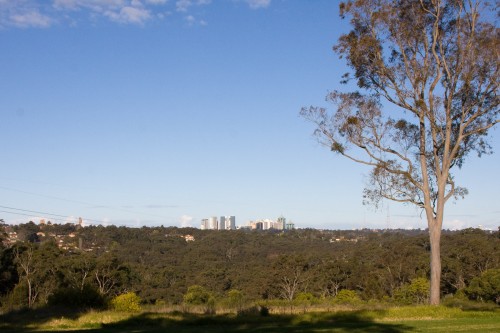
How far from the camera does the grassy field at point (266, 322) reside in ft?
47.1

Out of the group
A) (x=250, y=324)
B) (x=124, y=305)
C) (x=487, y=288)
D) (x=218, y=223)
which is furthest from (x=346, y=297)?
(x=218, y=223)

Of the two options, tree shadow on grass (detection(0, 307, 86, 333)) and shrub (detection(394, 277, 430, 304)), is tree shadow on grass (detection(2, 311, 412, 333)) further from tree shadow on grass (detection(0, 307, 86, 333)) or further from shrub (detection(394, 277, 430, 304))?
shrub (detection(394, 277, 430, 304))

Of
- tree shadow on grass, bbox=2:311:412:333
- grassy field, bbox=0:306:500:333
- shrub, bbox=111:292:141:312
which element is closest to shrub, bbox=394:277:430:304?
shrub, bbox=111:292:141:312

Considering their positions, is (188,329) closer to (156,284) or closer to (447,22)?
(447,22)

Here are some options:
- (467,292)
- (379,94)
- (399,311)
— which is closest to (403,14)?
(379,94)

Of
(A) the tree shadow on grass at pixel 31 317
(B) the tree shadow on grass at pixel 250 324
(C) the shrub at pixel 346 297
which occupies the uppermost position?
(B) the tree shadow on grass at pixel 250 324

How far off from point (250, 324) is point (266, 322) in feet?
2.08

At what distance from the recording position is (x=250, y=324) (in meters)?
16.0

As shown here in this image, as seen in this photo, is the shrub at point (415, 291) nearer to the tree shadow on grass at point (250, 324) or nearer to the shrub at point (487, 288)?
the shrub at point (487, 288)

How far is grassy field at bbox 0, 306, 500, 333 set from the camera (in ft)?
47.1

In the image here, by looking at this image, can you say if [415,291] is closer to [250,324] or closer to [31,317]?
[250,324]

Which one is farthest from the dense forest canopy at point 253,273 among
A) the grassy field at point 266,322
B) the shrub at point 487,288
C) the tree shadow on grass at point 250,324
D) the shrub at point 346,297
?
the tree shadow on grass at point 250,324

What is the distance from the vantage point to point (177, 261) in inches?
3706

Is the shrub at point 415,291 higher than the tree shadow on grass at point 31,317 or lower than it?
→ lower
